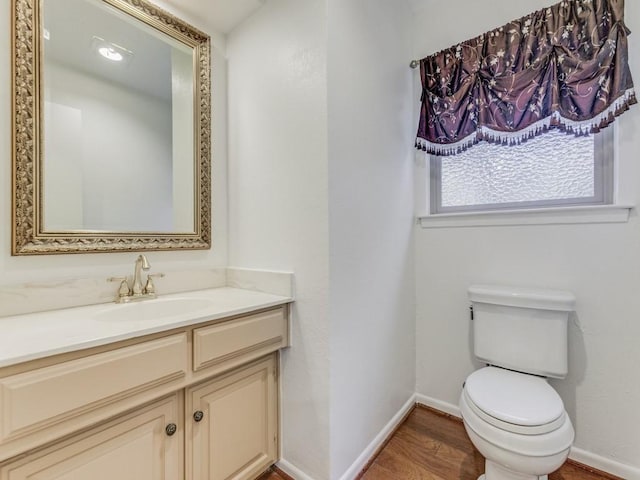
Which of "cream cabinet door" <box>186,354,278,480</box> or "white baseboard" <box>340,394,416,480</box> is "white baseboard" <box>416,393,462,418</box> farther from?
"cream cabinet door" <box>186,354,278,480</box>

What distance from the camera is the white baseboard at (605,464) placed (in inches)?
53.0

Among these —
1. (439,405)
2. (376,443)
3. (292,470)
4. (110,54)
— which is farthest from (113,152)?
(439,405)

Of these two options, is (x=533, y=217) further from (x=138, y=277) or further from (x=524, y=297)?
(x=138, y=277)

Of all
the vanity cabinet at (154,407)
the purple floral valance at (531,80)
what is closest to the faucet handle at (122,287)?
the vanity cabinet at (154,407)

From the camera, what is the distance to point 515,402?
116cm

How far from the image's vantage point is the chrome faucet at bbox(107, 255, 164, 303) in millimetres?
1293

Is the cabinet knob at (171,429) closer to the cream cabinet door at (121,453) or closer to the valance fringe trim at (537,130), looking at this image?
the cream cabinet door at (121,453)

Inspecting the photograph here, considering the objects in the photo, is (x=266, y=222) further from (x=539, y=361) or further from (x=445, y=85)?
(x=539, y=361)

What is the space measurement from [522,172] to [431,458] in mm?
1566

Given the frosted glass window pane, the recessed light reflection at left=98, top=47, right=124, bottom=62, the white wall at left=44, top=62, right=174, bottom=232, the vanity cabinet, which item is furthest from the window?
the recessed light reflection at left=98, top=47, right=124, bottom=62

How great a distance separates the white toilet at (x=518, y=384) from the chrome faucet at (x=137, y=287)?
4.74 ft

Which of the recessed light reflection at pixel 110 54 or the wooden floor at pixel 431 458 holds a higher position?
the recessed light reflection at pixel 110 54

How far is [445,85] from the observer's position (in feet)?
5.79

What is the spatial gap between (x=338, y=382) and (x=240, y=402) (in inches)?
16.4
